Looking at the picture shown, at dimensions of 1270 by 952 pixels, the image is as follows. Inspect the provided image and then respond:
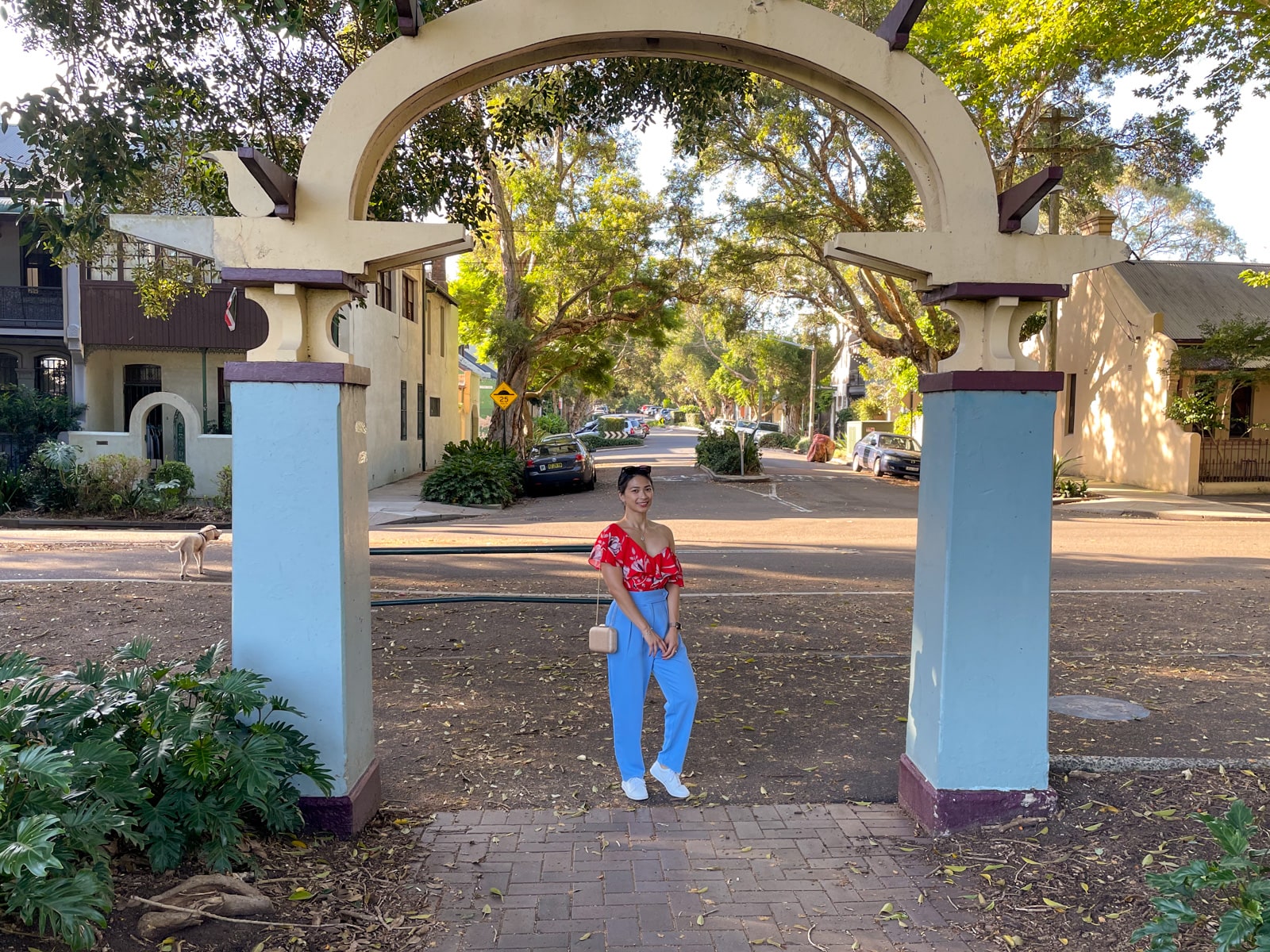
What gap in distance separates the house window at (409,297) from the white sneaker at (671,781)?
23417 millimetres

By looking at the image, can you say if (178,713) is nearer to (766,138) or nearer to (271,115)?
(271,115)

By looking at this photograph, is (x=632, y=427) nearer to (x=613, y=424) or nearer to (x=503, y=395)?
(x=613, y=424)

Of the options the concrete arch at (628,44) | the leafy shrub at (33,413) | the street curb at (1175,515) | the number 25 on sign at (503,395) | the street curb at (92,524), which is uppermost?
the concrete arch at (628,44)

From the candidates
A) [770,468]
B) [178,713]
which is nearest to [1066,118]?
[770,468]

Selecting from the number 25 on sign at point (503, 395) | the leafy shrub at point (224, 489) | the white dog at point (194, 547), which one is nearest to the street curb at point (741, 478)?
the number 25 on sign at point (503, 395)

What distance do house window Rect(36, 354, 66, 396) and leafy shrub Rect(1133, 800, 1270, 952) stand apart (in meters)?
25.7

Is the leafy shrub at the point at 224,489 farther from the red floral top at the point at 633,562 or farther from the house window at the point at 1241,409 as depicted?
the house window at the point at 1241,409

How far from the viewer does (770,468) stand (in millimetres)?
33500

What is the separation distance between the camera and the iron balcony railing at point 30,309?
2161cm

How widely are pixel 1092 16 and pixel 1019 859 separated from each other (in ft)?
39.3

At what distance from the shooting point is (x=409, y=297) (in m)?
27.1

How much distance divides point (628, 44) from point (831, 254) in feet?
4.59

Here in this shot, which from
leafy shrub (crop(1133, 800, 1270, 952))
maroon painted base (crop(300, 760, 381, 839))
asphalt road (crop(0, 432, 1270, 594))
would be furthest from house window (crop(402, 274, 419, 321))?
leafy shrub (crop(1133, 800, 1270, 952))

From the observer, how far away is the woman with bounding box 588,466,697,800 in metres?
4.54
